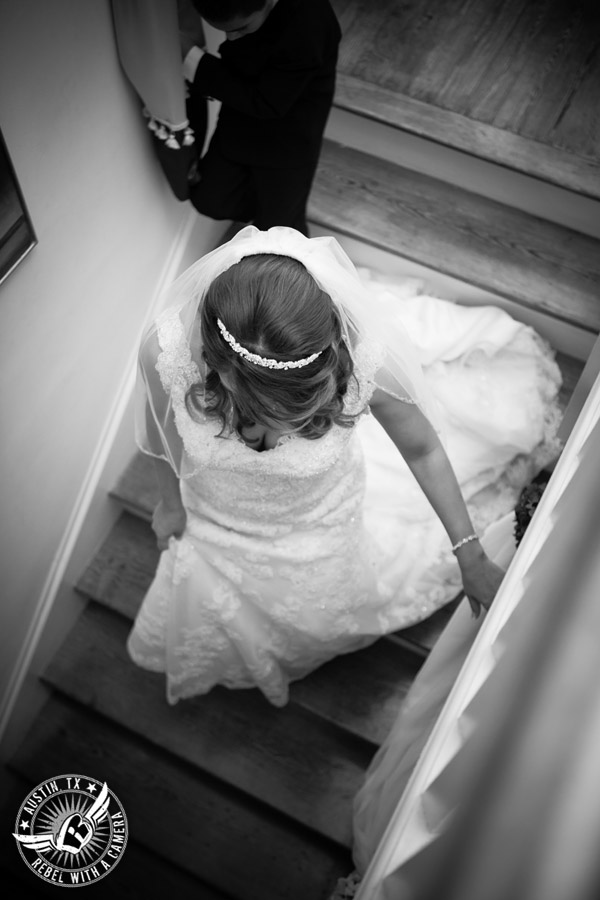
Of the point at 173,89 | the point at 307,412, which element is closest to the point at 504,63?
the point at 173,89

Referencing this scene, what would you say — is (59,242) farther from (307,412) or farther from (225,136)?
(307,412)

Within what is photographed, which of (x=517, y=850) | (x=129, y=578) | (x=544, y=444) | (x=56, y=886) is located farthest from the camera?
(x=129, y=578)

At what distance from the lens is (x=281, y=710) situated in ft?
9.05

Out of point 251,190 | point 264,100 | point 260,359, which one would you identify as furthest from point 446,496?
point 251,190

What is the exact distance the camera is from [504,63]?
2900 millimetres

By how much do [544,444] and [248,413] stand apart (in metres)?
1.26

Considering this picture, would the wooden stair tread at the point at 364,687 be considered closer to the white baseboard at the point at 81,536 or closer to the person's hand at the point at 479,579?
the person's hand at the point at 479,579

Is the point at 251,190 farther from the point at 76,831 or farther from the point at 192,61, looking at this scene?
the point at 76,831

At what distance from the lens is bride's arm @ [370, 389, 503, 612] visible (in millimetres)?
1926

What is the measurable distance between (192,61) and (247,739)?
6.72ft

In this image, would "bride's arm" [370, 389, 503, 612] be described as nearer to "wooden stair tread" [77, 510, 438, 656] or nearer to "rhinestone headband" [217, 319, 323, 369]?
"rhinestone headband" [217, 319, 323, 369]

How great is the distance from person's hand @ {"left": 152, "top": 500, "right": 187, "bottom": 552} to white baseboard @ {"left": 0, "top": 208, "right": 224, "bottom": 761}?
2.40 ft

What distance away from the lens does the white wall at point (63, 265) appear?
1.95 metres

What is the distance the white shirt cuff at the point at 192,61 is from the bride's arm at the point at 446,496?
111 centimetres
